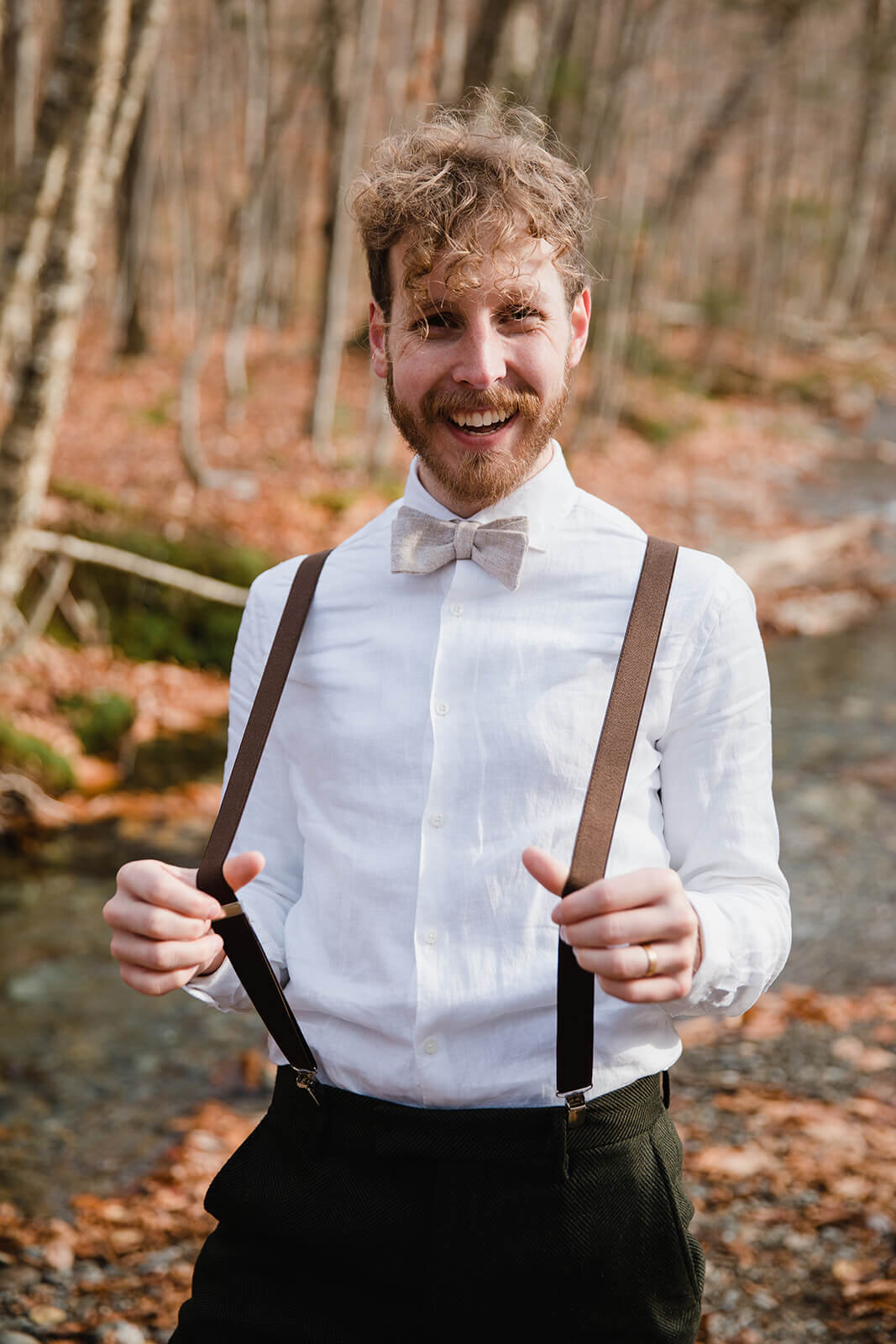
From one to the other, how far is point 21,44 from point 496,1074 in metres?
15.4

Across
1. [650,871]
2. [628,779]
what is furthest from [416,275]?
[650,871]

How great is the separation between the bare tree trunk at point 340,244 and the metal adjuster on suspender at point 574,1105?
1122 centimetres

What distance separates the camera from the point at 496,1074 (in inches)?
71.7

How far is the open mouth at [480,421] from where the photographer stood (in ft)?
6.40

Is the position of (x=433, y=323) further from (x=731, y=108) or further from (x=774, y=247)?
(x=774, y=247)

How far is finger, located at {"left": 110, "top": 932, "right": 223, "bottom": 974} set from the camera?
1.69 m

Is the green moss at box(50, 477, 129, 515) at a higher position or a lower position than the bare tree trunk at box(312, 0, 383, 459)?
lower

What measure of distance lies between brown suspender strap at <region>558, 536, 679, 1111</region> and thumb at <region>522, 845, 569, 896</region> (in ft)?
0.17

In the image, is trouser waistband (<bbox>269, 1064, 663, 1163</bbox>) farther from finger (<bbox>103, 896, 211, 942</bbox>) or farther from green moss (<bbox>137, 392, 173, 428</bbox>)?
green moss (<bbox>137, 392, 173, 428</bbox>)

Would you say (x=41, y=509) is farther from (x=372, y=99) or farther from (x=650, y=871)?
(x=372, y=99)

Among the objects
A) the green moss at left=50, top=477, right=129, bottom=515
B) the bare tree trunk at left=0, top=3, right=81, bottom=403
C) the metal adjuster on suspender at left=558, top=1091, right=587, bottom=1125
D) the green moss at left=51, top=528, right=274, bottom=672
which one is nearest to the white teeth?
the metal adjuster on suspender at left=558, top=1091, right=587, bottom=1125

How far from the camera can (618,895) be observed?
58.5 inches

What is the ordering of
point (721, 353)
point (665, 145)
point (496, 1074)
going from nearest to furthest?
point (496, 1074), point (721, 353), point (665, 145)

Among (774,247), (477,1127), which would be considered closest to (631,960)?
(477,1127)
